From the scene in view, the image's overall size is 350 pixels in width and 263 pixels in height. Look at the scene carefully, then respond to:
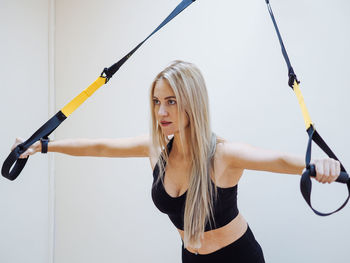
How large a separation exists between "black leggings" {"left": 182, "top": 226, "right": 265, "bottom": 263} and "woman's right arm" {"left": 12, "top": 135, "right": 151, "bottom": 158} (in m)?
0.52

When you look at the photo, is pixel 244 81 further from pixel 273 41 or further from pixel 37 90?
pixel 37 90

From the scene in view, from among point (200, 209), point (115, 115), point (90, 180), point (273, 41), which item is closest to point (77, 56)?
point (115, 115)

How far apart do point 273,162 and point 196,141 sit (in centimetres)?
34

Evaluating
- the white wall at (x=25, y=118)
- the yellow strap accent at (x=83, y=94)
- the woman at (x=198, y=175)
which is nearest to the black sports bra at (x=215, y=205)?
the woman at (x=198, y=175)

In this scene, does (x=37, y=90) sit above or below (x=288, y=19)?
below

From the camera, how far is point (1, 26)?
1989 mm

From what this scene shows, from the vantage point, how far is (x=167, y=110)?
1.25m

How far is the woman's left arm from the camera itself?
0.85 m

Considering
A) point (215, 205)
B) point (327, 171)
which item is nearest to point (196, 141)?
point (215, 205)

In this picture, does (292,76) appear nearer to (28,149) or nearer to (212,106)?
(212,106)

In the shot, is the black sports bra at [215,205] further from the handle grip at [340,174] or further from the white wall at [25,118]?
the white wall at [25,118]

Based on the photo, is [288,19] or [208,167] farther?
[288,19]

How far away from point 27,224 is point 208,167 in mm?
1490

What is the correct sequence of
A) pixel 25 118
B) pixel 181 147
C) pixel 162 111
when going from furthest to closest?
1. pixel 25 118
2. pixel 181 147
3. pixel 162 111
